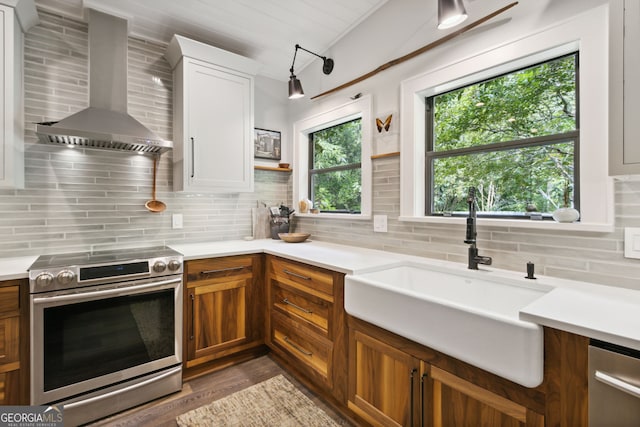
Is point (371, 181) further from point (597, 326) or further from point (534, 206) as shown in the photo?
point (597, 326)

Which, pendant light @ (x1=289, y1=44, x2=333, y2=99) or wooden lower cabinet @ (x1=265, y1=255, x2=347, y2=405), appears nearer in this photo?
wooden lower cabinet @ (x1=265, y1=255, x2=347, y2=405)

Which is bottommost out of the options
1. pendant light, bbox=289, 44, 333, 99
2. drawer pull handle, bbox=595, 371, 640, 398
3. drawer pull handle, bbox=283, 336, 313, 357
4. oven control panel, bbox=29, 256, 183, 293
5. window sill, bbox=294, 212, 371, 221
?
drawer pull handle, bbox=283, 336, 313, 357

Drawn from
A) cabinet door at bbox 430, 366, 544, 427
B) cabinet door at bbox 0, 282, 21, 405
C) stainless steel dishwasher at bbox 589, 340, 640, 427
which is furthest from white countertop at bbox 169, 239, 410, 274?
stainless steel dishwasher at bbox 589, 340, 640, 427

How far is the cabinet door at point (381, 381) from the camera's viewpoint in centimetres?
135

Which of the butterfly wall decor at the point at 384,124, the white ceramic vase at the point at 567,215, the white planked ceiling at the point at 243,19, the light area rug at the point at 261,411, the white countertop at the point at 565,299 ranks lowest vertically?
the light area rug at the point at 261,411

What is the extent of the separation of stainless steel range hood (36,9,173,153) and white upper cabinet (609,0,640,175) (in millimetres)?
2412

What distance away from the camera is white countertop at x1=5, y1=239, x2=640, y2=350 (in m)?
0.87

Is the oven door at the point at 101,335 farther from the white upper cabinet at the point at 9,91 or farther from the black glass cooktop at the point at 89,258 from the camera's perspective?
the white upper cabinet at the point at 9,91

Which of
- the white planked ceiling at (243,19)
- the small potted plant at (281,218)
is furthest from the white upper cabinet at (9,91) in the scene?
the small potted plant at (281,218)

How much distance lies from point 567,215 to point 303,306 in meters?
1.57

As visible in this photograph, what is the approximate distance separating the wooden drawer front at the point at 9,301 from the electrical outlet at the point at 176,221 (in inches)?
44.9

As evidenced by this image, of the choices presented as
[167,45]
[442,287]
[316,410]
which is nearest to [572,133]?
[442,287]

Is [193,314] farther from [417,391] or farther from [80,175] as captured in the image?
[417,391]

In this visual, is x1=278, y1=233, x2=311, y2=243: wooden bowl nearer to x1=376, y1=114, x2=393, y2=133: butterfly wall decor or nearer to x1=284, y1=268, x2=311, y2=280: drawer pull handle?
x1=284, y1=268, x2=311, y2=280: drawer pull handle
